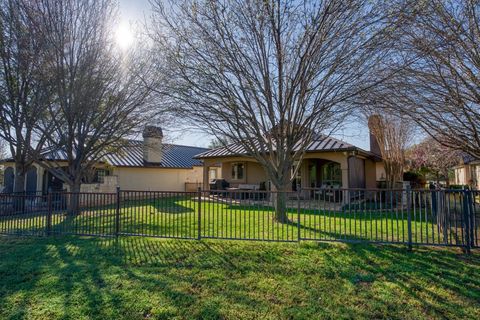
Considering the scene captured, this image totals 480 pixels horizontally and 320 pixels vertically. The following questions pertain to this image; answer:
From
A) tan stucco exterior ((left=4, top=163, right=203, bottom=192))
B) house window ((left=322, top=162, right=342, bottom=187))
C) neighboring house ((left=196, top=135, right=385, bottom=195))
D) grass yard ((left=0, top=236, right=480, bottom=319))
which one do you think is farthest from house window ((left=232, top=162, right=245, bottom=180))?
grass yard ((left=0, top=236, right=480, bottom=319))

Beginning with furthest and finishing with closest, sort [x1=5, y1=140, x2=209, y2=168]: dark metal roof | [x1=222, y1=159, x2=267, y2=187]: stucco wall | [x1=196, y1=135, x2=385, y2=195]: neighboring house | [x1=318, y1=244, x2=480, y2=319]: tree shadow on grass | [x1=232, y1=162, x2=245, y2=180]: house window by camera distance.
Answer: [x1=232, y1=162, x2=245, y2=180]: house window, [x1=222, y1=159, x2=267, y2=187]: stucco wall, [x1=5, y1=140, x2=209, y2=168]: dark metal roof, [x1=196, y1=135, x2=385, y2=195]: neighboring house, [x1=318, y1=244, x2=480, y2=319]: tree shadow on grass

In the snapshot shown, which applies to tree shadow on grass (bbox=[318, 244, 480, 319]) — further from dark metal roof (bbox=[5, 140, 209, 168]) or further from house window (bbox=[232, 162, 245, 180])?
house window (bbox=[232, 162, 245, 180])

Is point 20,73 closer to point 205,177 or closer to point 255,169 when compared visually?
point 205,177

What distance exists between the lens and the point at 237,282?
14.6 ft

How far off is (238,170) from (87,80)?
1170 centimetres

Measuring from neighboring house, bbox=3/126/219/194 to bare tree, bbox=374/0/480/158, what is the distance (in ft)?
37.5

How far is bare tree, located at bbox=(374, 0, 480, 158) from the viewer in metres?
5.33

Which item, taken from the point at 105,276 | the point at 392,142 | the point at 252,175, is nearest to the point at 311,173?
the point at 252,175

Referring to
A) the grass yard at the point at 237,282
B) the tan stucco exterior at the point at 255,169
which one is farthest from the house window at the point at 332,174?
the grass yard at the point at 237,282

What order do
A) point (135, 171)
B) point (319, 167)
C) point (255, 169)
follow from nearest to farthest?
point (319, 167)
point (255, 169)
point (135, 171)

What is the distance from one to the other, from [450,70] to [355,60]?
2155 millimetres

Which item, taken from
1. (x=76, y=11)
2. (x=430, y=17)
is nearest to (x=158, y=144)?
(x=76, y=11)

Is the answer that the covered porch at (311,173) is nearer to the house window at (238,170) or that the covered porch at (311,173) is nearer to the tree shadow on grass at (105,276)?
the house window at (238,170)

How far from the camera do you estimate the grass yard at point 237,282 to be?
11.8ft
